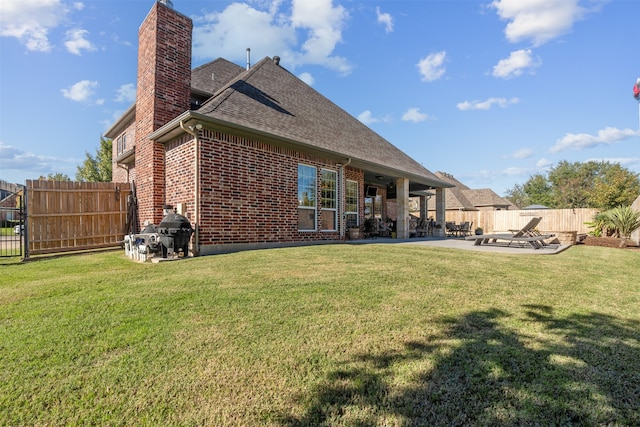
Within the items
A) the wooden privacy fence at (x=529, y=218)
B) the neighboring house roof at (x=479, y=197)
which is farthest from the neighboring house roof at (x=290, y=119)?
the neighboring house roof at (x=479, y=197)

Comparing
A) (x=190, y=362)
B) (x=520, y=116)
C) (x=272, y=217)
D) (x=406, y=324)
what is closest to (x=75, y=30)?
(x=272, y=217)

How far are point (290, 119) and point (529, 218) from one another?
20394mm

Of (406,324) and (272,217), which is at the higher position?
(272,217)

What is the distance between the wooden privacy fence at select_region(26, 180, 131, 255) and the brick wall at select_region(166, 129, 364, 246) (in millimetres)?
2162

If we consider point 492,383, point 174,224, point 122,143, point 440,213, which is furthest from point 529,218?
point 122,143

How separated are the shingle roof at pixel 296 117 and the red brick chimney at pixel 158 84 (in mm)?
1177

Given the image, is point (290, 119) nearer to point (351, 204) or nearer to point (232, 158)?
point (232, 158)

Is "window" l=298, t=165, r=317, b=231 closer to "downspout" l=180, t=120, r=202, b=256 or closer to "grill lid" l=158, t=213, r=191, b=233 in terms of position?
"downspout" l=180, t=120, r=202, b=256

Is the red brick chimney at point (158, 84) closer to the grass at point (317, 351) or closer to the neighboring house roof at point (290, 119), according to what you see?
the neighboring house roof at point (290, 119)

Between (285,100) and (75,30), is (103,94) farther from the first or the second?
(285,100)

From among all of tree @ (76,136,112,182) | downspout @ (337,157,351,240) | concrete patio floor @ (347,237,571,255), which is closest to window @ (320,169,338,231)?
downspout @ (337,157,351,240)

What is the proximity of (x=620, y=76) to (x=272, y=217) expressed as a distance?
54.7ft

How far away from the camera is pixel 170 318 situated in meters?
3.19

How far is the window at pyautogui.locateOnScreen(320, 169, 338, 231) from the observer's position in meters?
10.8
